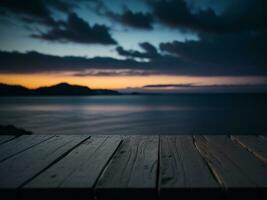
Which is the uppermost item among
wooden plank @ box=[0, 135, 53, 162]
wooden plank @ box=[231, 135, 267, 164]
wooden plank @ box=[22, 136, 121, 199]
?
wooden plank @ box=[22, 136, 121, 199]

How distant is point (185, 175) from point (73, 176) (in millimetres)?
690

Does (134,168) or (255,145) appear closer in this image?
(134,168)

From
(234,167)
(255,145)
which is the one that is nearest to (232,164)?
(234,167)

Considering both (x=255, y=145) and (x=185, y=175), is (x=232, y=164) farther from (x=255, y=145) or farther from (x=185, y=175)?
(x=255, y=145)

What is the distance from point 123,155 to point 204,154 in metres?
0.69

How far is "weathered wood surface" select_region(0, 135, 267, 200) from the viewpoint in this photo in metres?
1.38

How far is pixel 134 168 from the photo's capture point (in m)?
1.78

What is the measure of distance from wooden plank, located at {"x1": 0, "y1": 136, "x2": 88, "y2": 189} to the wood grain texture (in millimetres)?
1189

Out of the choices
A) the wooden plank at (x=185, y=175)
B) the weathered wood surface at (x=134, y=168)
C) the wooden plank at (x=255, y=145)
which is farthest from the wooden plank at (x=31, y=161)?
the wooden plank at (x=255, y=145)

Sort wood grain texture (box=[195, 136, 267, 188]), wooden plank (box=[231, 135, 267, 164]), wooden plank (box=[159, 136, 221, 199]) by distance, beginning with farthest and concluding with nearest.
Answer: wooden plank (box=[231, 135, 267, 164]), wood grain texture (box=[195, 136, 267, 188]), wooden plank (box=[159, 136, 221, 199])

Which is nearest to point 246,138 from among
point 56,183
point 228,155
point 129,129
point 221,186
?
point 228,155

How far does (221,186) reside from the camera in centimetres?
141

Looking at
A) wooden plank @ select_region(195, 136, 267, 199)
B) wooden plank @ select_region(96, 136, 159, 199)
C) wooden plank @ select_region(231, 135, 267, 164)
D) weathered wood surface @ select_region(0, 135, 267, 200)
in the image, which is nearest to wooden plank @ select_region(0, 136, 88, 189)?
weathered wood surface @ select_region(0, 135, 267, 200)

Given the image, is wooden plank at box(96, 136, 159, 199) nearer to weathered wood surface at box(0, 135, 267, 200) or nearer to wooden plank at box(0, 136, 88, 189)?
weathered wood surface at box(0, 135, 267, 200)
